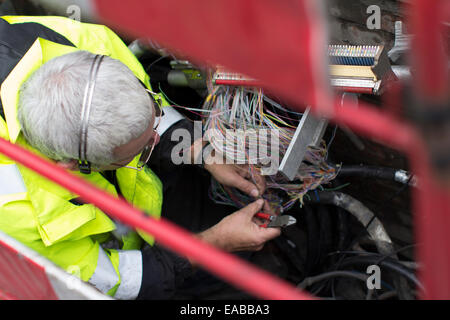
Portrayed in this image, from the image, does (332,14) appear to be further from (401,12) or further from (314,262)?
(314,262)

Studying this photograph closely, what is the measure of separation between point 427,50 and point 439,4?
0.04 meters

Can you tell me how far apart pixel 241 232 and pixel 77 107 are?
87cm

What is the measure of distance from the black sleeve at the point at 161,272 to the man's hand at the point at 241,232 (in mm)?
150

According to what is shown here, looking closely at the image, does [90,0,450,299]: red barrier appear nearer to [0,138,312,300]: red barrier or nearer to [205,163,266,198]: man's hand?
[0,138,312,300]: red barrier

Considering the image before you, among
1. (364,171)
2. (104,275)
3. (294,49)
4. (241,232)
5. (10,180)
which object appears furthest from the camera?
(364,171)

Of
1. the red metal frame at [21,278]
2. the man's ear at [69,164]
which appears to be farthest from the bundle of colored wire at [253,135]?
the red metal frame at [21,278]

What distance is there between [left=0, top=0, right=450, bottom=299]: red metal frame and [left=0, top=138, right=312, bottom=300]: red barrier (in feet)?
0.73

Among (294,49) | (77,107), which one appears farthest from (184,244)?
(77,107)

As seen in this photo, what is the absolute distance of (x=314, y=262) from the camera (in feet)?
7.39

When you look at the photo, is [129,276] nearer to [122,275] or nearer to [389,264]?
[122,275]

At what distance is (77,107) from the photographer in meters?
1.36

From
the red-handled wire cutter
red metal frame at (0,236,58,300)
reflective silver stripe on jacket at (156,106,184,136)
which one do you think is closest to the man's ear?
red metal frame at (0,236,58,300)

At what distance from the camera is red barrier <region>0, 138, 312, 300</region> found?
2.30 feet
